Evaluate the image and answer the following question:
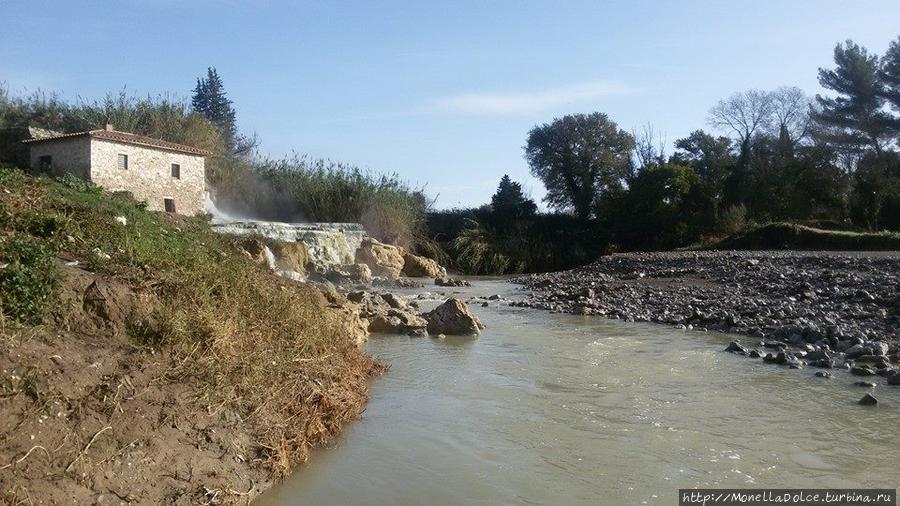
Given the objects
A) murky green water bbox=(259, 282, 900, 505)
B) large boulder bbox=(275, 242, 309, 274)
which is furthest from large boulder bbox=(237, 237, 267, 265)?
murky green water bbox=(259, 282, 900, 505)

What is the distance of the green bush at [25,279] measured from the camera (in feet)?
14.5

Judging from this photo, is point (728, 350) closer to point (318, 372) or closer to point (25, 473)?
point (318, 372)

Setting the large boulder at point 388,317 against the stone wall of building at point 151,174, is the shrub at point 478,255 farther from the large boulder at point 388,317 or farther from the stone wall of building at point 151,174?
the large boulder at point 388,317

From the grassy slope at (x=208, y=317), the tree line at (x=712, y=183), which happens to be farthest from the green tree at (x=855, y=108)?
the grassy slope at (x=208, y=317)

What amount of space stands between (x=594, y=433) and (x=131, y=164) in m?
23.2

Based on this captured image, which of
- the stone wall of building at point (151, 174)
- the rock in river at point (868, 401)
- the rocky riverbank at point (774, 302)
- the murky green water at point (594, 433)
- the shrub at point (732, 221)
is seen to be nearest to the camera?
the murky green water at point (594, 433)

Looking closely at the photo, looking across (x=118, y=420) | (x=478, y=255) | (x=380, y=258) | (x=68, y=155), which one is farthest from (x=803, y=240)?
(x=118, y=420)

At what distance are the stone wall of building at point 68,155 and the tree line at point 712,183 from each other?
56.3ft

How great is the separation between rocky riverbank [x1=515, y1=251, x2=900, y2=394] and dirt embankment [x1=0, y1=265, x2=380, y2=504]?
22.2 ft

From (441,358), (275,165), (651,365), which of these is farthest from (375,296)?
(275,165)

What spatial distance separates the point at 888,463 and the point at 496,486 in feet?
9.59

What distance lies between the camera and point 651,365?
29.0ft

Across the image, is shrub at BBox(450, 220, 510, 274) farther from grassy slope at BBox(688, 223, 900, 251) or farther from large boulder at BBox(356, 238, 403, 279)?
grassy slope at BBox(688, 223, 900, 251)

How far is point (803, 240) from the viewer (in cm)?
2792
